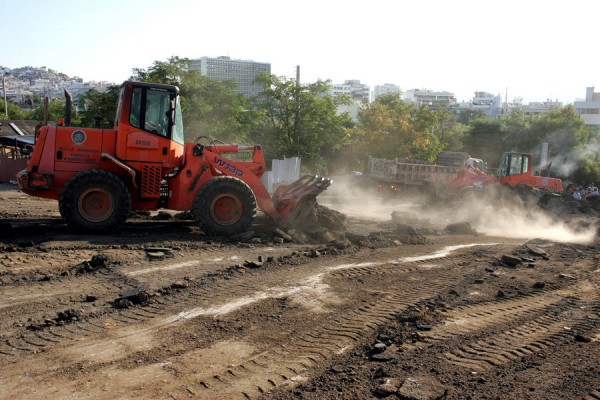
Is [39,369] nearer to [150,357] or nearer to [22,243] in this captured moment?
[150,357]

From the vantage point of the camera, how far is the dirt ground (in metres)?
5.12

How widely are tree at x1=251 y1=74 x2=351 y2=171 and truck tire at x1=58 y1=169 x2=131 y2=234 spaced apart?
1886cm

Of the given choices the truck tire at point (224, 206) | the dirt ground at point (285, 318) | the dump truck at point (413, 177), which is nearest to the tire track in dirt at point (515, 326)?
the dirt ground at point (285, 318)

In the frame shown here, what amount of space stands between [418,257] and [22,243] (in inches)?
281

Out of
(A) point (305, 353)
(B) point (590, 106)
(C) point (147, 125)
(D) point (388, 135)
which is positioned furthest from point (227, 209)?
(B) point (590, 106)

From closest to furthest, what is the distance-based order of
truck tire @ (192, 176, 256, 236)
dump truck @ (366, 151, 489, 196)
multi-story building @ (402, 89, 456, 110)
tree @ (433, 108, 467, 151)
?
1. truck tire @ (192, 176, 256, 236)
2. dump truck @ (366, 151, 489, 196)
3. tree @ (433, 108, 467, 151)
4. multi-story building @ (402, 89, 456, 110)

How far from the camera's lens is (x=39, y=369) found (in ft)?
17.0

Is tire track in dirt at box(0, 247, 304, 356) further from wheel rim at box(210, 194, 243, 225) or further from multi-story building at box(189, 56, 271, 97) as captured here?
multi-story building at box(189, 56, 271, 97)

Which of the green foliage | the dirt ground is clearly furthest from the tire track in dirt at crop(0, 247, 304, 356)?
the green foliage

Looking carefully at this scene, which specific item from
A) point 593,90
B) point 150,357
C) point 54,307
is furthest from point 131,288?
point 593,90

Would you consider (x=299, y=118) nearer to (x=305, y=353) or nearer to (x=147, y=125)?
(x=147, y=125)

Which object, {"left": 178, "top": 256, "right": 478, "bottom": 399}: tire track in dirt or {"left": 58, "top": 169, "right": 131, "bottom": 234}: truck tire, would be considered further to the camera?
{"left": 58, "top": 169, "right": 131, "bottom": 234}: truck tire

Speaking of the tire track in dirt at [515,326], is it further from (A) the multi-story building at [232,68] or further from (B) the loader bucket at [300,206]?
(A) the multi-story building at [232,68]

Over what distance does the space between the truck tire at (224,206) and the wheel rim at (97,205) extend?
1612mm
